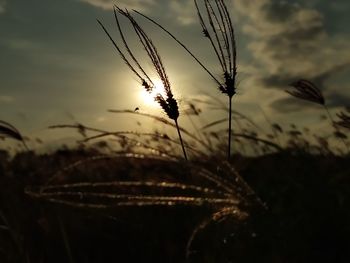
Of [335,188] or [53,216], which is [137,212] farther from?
[335,188]

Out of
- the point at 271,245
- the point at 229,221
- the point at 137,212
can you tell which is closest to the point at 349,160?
the point at 137,212

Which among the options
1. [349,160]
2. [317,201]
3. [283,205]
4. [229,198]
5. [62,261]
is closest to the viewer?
[229,198]

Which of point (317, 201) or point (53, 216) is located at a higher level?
point (53, 216)

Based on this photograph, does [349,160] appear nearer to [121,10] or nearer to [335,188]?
[335,188]

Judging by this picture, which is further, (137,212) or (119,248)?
(137,212)

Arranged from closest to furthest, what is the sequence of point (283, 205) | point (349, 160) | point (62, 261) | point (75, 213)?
1. point (283, 205)
2. point (62, 261)
3. point (75, 213)
4. point (349, 160)

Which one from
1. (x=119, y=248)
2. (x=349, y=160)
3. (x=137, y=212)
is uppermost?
(x=349, y=160)

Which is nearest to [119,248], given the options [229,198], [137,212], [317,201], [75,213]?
[137,212]
